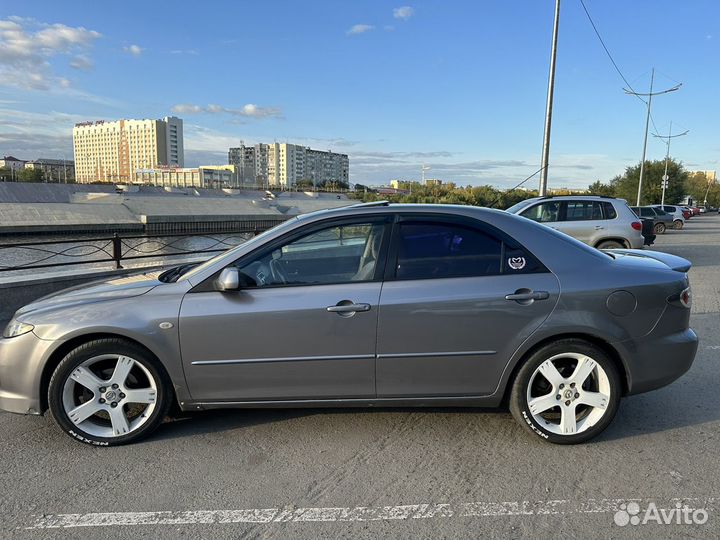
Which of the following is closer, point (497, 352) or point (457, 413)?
point (497, 352)

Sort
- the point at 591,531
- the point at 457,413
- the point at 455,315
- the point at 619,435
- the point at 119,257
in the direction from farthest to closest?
the point at 119,257 → the point at 457,413 → the point at 619,435 → the point at 455,315 → the point at 591,531

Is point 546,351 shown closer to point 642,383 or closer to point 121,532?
point 642,383

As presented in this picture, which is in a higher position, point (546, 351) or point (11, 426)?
point (546, 351)

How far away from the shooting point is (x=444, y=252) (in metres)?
3.36

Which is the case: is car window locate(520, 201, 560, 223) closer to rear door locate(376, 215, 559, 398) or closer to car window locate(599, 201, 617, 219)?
car window locate(599, 201, 617, 219)

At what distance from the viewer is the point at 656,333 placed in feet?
11.0

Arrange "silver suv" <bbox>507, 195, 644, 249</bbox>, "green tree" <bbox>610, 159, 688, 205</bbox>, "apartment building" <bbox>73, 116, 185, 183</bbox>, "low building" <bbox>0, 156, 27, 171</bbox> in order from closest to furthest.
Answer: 1. "silver suv" <bbox>507, 195, 644, 249</bbox>
2. "green tree" <bbox>610, 159, 688, 205</bbox>
3. "low building" <bbox>0, 156, 27, 171</bbox>
4. "apartment building" <bbox>73, 116, 185, 183</bbox>

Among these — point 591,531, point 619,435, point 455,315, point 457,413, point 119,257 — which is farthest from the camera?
point 119,257

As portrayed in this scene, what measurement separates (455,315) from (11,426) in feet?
11.0

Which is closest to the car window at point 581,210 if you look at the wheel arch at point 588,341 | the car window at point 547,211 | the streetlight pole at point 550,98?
the car window at point 547,211

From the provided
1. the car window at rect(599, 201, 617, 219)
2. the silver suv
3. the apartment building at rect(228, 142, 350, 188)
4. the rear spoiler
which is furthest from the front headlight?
the apartment building at rect(228, 142, 350, 188)

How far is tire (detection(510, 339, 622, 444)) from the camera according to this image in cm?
328

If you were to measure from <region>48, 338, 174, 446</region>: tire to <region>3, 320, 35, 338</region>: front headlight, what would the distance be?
12.7 inches

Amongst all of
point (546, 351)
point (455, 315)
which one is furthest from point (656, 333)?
point (455, 315)
